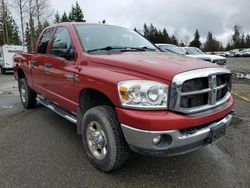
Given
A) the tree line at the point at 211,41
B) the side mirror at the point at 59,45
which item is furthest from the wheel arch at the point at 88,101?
the tree line at the point at 211,41

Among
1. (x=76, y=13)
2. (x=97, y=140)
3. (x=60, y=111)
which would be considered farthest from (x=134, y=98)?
(x=76, y=13)

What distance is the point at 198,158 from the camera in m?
3.99

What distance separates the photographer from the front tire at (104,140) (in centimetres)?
323

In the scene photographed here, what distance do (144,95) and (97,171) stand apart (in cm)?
128

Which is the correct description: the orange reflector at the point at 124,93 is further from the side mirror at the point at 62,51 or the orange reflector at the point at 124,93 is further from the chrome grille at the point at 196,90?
the side mirror at the point at 62,51

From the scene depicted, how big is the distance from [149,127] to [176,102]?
379 millimetres

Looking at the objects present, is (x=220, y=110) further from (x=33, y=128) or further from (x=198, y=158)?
(x=33, y=128)

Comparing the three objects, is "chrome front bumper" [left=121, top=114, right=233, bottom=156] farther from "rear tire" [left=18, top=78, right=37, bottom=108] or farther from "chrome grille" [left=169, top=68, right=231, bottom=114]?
"rear tire" [left=18, top=78, right=37, bottom=108]

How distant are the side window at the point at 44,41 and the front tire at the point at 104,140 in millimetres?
2304

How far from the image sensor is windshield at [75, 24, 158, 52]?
4.20m

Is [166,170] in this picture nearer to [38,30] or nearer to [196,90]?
[196,90]

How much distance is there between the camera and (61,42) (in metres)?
4.55

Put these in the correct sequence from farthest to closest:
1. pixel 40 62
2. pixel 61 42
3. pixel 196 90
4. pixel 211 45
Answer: pixel 211 45
pixel 40 62
pixel 61 42
pixel 196 90

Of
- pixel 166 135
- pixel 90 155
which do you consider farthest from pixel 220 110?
pixel 90 155
